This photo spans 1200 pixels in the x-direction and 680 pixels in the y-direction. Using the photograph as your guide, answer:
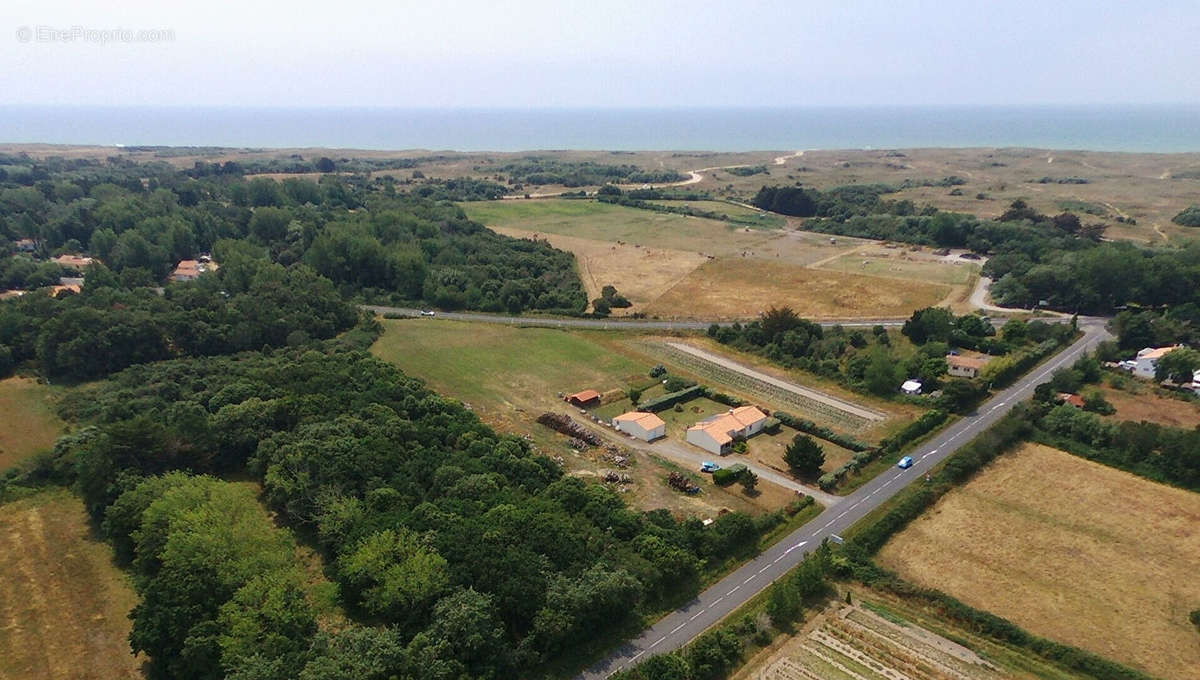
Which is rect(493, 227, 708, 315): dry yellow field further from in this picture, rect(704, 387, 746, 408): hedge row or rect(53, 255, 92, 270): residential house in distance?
rect(53, 255, 92, 270): residential house in distance

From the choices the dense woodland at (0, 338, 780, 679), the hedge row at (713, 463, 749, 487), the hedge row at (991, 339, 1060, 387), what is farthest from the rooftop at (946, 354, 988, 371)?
the dense woodland at (0, 338, 780, 679)

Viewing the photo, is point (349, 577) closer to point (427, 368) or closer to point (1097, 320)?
point (427, 368)

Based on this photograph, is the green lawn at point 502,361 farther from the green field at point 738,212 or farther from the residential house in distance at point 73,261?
the green field at point 738,212

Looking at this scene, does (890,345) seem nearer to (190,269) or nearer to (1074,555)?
(1074,555)

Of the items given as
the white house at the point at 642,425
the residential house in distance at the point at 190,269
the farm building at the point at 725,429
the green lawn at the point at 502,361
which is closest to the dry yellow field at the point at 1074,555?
the farm building at the point at 725,429

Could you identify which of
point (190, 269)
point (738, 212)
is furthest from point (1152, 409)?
point (190, 269)
